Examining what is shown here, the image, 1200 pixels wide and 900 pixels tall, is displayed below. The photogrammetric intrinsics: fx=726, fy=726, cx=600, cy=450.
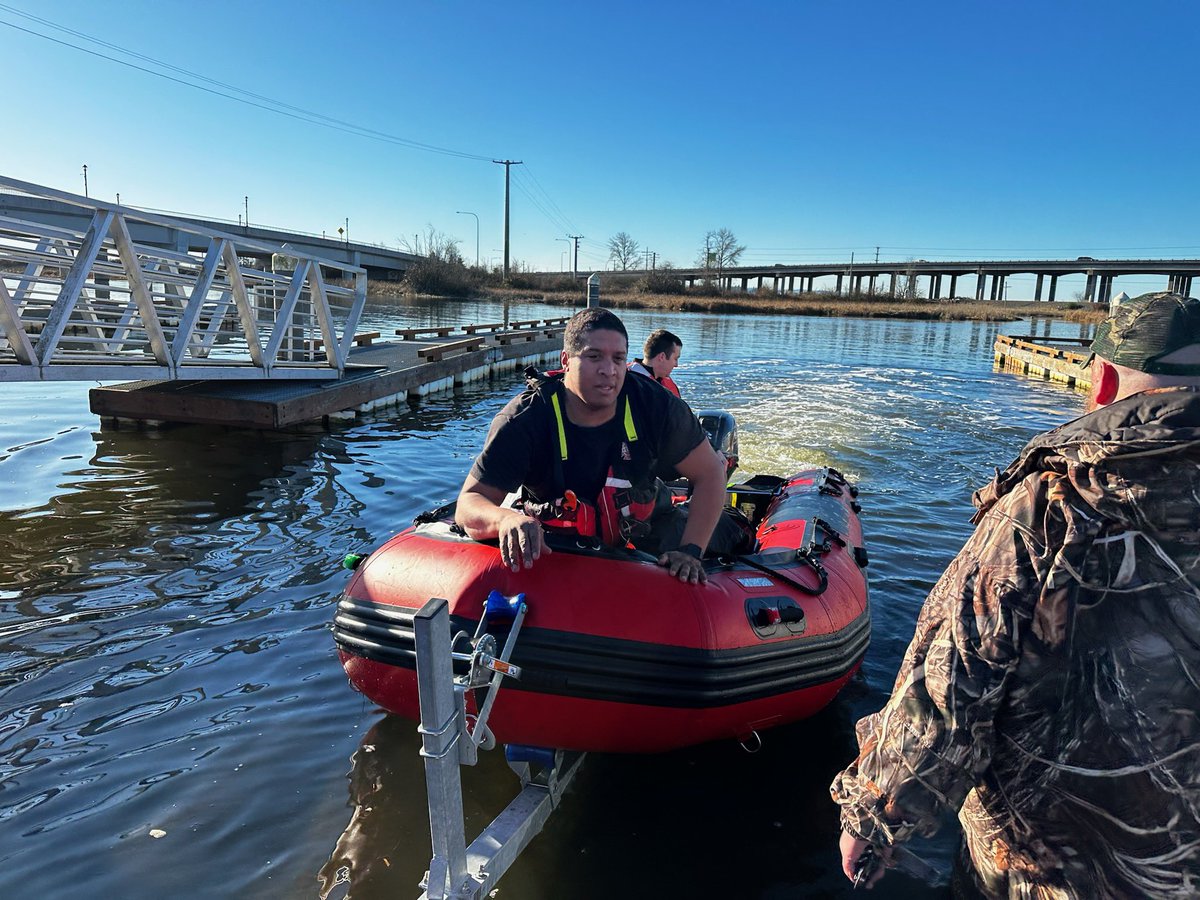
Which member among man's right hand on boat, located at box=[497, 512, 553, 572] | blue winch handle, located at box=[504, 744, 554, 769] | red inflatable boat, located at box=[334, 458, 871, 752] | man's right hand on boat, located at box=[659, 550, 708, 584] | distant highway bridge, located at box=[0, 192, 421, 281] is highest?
distant highway bridge, located at box=[0, 192, 421, 281]

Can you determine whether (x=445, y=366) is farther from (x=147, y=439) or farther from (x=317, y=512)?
(x=317, y=512)

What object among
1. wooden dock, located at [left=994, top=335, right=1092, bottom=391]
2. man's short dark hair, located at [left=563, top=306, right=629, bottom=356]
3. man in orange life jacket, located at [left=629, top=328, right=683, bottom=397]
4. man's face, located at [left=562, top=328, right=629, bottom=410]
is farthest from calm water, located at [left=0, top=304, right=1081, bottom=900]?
wooden dock, located at [left=994, top=335, right=1092, bottom=391]

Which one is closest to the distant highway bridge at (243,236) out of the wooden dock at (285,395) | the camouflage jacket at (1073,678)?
the wooden dock at (285,395)

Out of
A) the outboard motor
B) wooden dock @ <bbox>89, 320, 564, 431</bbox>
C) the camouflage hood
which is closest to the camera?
the camouflage hood

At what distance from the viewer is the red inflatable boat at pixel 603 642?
2588 millimetres

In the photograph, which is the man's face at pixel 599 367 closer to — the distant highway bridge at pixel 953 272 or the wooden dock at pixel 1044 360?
the wooden dock at pixel 1044 360

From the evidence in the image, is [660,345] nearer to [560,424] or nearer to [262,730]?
[560,424]

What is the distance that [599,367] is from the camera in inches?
112

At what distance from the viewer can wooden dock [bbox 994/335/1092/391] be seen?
677 inches

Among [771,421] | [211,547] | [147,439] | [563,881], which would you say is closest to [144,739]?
[563,881]

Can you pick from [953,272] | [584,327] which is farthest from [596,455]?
[953,272]

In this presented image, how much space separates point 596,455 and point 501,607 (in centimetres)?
81

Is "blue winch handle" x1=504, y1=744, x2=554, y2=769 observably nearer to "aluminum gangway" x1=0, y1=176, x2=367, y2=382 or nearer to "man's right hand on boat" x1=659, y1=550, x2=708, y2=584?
"man's right hand on boat" x1=659, y1=550, x2=708, y2=584

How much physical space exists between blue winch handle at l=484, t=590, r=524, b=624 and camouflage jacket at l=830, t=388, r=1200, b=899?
1.28 metres
